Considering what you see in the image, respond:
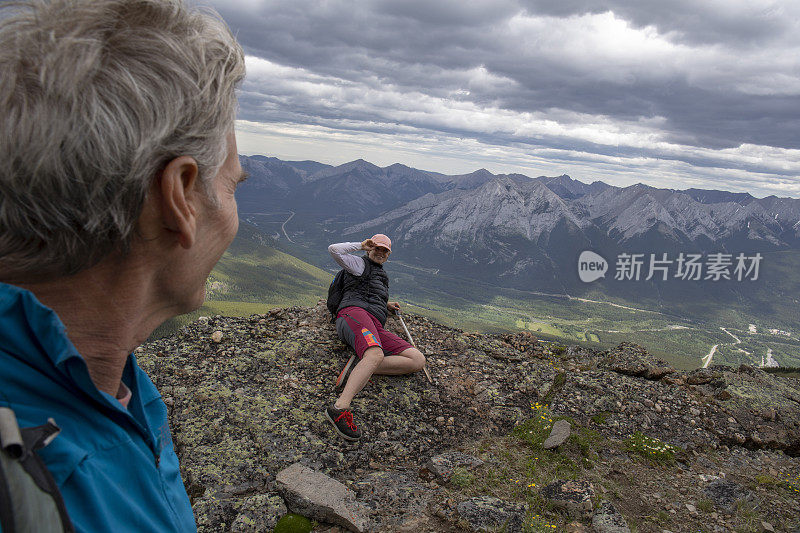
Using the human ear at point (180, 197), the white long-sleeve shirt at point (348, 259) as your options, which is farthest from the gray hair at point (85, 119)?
the white long-sleeve shirt at point (348, 259)

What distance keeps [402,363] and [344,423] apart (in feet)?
6.31

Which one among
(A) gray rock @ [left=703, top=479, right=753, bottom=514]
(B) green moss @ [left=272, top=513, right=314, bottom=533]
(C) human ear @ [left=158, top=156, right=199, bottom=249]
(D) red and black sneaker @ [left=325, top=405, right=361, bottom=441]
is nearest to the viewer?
(C) human ear @ [left=158, top=156, right=199, bottom=249]

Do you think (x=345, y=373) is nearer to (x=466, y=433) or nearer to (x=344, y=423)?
(x=344, y=423)

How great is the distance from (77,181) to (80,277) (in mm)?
347

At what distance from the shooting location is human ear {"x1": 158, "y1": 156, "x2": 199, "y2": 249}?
151cm

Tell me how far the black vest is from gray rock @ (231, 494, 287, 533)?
13.6ft

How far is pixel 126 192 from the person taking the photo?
1.41 m

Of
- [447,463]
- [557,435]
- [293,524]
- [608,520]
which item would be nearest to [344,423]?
[447,463]

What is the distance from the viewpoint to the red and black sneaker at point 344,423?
7.00 metres

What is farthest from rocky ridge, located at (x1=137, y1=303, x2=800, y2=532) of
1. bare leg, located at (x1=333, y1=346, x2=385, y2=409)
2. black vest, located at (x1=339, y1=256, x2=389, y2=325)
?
black vest, located at (x1=339, y1=256, x2=389, y2=325)

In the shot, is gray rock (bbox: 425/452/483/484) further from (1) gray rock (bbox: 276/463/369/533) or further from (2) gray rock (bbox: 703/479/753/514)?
(2) gray rock (bbox: 703/479/753/514)

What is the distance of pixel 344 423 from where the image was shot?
7031 millimetres

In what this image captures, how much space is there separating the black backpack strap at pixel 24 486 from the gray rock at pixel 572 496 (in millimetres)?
6536

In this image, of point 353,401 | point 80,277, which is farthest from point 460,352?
point 80,277
